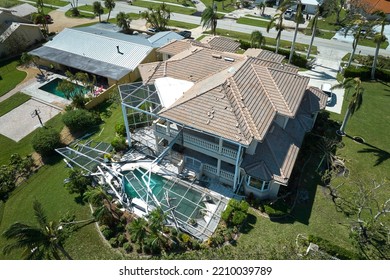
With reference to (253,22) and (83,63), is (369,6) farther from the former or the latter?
(83,63)

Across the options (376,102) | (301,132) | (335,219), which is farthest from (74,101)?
(376,102)

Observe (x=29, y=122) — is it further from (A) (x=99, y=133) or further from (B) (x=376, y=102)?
(B) (x=376, y=102)

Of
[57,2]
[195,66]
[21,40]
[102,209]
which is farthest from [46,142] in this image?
[57,2]

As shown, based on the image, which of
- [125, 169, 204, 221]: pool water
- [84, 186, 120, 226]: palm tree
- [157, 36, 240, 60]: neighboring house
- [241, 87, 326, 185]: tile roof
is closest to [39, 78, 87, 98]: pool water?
[157, 36, 240, 60]: neighboring house

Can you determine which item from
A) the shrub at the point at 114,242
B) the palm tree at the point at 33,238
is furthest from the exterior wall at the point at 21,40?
the shrub at the point at 114,242

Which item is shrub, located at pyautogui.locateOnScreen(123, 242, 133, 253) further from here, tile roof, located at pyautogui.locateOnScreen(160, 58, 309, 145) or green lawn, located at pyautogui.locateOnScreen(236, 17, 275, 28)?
green lawn, located at pyautogui.locateOnScreen(236, 17, 275, 28)

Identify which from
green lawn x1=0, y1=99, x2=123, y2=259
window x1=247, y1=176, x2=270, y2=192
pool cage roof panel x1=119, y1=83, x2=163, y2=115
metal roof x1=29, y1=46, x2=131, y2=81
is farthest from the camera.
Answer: metal roof x1=29, y1=46, x2=131, y2=81
